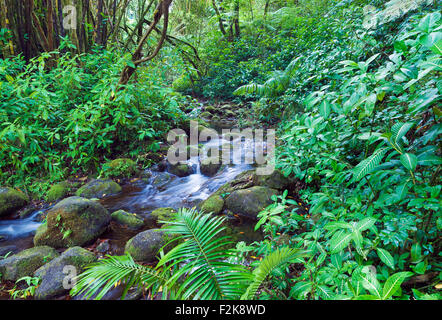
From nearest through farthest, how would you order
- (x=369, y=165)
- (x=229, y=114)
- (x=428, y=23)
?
(x=428, y=23), (x=369, y=165), (x=229, y=114)

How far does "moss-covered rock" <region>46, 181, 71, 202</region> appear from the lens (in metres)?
4.48

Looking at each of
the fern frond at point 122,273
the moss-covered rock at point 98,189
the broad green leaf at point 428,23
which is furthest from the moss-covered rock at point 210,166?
the broad green leaf at point 428,23

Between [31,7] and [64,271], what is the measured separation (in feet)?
19.9

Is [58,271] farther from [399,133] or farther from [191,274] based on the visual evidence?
[399,133]

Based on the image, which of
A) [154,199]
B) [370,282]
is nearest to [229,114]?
[154,199]

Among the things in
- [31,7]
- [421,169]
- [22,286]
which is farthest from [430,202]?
[31,7]

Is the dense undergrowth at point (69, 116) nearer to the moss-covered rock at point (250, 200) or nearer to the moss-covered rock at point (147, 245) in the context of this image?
the moss-covered rock at point (250, 200)

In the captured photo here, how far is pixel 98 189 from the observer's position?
4.64 meters

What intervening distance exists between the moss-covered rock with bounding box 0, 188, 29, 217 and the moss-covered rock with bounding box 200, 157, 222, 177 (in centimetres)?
351

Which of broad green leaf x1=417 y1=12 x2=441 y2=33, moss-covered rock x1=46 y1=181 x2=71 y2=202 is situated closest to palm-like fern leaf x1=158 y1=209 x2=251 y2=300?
broad green leaf x1=417 y1=12 x2=441 y2=33

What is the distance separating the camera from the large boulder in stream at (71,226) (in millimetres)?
3191

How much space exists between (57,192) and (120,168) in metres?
1.24

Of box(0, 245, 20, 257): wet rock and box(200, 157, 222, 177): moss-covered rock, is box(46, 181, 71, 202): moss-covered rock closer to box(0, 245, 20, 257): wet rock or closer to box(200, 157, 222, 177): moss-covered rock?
box(0, 245, 20, 257): wet rock
